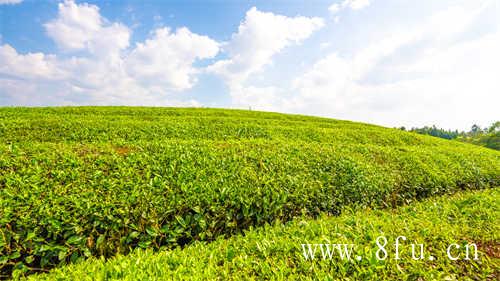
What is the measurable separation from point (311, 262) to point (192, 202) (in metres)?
2.57

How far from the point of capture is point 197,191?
5.41 meters

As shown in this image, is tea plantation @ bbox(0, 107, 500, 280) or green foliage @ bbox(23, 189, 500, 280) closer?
green foliage @ bbox(23, 189, 500, 280)

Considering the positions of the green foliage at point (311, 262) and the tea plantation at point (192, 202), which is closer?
the green foliage at point (311, 262)

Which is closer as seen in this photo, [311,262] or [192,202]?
[311,262]

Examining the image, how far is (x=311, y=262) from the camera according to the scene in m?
3.43

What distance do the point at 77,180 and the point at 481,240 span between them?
7725 mm

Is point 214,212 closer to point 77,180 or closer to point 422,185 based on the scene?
point 77,180

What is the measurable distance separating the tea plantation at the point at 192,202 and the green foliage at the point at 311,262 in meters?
0.03

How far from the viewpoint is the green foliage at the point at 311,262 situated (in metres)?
3.20

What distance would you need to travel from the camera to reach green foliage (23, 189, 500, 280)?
126 inches

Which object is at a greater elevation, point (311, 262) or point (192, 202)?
point (192, 202)

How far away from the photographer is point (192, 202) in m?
5.06

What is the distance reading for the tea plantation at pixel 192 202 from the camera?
146 inches

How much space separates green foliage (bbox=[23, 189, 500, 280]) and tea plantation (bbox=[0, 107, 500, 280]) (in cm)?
3
